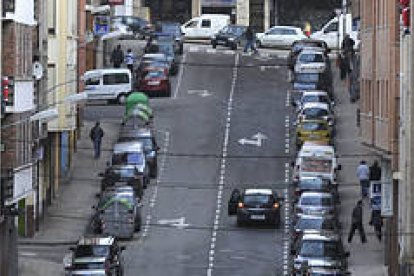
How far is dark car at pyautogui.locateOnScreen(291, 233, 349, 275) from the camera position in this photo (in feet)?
190

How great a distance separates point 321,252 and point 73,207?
16306mm

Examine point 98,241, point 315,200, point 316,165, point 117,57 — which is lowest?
point 98,241

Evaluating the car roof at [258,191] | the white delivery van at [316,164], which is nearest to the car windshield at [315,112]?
the white delivery van at [316,164]

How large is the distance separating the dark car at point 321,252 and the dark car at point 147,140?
1781 cm

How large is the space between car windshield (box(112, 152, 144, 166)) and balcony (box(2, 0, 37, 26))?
11.1 m

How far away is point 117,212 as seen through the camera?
66.7 metres

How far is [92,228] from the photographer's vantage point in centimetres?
6862

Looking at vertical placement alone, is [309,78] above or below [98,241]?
above

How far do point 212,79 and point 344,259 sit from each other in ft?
132

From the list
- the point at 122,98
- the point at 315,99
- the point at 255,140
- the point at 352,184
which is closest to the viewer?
the point at 352,184

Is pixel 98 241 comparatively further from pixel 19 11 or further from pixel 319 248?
pixel 19 11

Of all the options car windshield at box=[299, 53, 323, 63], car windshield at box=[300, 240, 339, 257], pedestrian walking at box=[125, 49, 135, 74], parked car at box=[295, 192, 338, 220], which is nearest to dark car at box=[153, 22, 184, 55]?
pedestrian walking at box=[125, 49, 135, 74]

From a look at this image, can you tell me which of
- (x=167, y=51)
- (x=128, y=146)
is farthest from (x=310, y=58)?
(x=128, y=146)

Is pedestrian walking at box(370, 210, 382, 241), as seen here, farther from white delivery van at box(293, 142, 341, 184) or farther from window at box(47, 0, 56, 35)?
window at box(47, 0, 56, 35)
